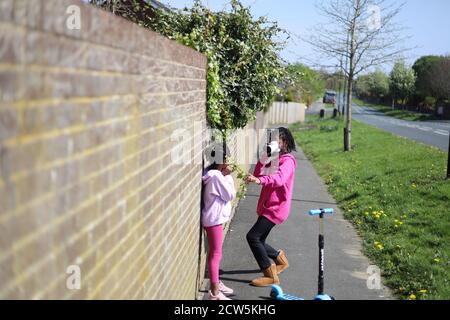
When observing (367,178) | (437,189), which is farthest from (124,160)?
(367,178)

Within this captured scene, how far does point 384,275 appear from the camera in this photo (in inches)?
247

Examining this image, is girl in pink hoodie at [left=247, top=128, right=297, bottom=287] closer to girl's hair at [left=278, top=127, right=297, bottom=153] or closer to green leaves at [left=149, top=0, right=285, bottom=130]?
girl's hair at [left=278, top=127, right=297, bottom=153]

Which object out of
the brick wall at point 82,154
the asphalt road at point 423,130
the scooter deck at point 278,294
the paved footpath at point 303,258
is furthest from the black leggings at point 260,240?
the asphalt road at point 423,130

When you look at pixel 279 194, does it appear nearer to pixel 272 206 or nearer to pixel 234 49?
pixel 272 206

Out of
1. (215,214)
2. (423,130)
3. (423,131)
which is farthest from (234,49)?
(423,130)

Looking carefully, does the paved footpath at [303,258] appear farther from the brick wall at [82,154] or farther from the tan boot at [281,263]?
the brick wall at [82,154]

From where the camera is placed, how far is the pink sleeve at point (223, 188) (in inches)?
196

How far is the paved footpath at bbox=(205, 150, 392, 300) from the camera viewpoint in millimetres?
5696

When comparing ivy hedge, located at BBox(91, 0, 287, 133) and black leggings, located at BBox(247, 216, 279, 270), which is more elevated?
ivy hedge, located at BBox(91, 0, 287, 133)

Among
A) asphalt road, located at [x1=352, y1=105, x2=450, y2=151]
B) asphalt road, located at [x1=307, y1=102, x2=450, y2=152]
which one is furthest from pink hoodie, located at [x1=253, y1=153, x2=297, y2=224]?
asphalt road, located at [x1=352, y1=105, x2=450, y2=151]

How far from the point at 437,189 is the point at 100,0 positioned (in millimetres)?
7120

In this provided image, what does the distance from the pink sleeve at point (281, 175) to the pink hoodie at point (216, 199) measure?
0.61 m

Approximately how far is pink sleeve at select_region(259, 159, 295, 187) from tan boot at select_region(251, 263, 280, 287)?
97 cm

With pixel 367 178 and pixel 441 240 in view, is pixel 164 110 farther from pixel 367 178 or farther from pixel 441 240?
pixel 367 178
